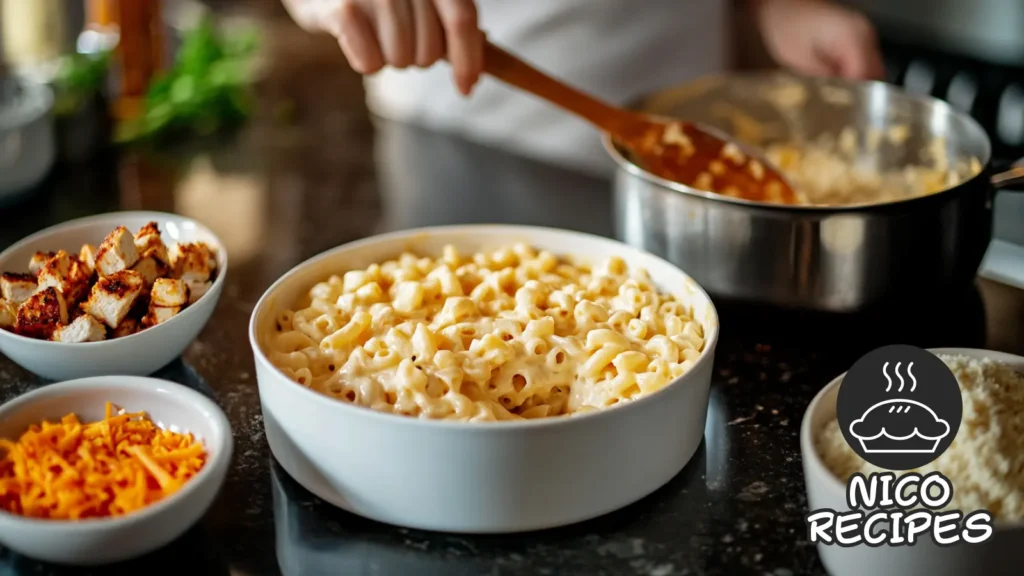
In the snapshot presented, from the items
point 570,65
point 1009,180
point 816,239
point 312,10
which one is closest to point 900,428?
point 816,239

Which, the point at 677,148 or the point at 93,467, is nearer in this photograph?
the point at 93,467

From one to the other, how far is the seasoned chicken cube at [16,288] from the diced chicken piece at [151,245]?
4.7 inches

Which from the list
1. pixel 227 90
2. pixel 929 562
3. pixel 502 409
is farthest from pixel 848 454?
pixel 227 90

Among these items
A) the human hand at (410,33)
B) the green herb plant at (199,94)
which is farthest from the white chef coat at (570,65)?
the human hand at (410,33)

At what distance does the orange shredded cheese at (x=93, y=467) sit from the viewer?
3.00ft

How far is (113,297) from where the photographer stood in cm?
114

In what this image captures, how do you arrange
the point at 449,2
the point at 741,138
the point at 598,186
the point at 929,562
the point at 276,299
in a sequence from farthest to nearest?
the point at 598,186 → the point at 741,138 → the point at 449,2 → the point at 276,299 → the point at 929,562

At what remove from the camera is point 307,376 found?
104 cm

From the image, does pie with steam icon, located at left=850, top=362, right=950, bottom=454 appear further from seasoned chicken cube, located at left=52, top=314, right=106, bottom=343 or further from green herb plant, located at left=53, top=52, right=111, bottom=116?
green herb plant, located at left=53, top=52, right=111, bottom=116

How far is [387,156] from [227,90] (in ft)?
1.21

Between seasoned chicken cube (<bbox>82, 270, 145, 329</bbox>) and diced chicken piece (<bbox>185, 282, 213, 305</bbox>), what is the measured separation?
73 mm

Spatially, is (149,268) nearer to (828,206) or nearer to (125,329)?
(125,329)

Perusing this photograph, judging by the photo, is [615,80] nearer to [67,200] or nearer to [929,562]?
[67,200]

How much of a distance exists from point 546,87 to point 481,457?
687mm
